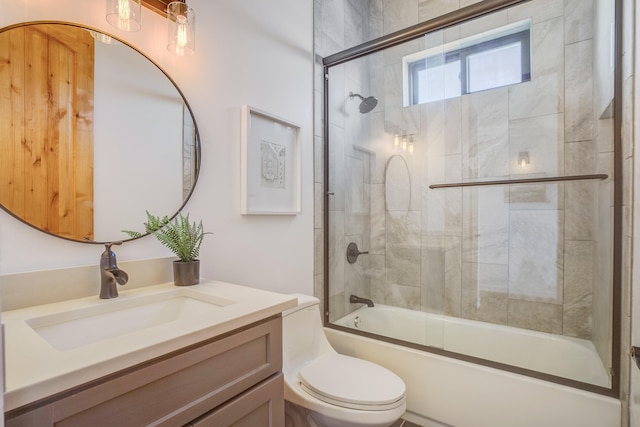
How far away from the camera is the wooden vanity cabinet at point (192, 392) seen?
0.55 meters

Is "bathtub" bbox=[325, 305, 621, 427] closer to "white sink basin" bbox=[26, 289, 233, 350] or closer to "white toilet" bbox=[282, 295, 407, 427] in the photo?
"white toilet" bbox=[282, 295, 407, 427]

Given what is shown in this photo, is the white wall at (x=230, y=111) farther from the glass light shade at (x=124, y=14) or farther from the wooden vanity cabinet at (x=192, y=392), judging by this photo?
the wooden vanity cabinet at (x=192, y=392)

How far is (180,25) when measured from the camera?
4.00 ft

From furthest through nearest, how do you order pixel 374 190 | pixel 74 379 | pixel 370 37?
1. pixel 370 37
2. pixel 374 190
3. pixel 74 379

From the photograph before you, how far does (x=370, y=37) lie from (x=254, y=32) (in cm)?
140

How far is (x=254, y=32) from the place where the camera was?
1.65 m

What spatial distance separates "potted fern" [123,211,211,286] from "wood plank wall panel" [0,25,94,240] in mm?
197

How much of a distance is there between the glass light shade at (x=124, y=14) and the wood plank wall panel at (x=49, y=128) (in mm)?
112

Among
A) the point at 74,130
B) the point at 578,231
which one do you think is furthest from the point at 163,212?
the point at 578,231

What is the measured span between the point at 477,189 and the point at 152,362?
7.06ft

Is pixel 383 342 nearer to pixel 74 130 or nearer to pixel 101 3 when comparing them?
pixel 74 130

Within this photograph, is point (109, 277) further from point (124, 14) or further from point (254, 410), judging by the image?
point (124, 14)

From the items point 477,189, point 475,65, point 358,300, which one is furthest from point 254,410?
point 475,65

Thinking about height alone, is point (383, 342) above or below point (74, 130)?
below
